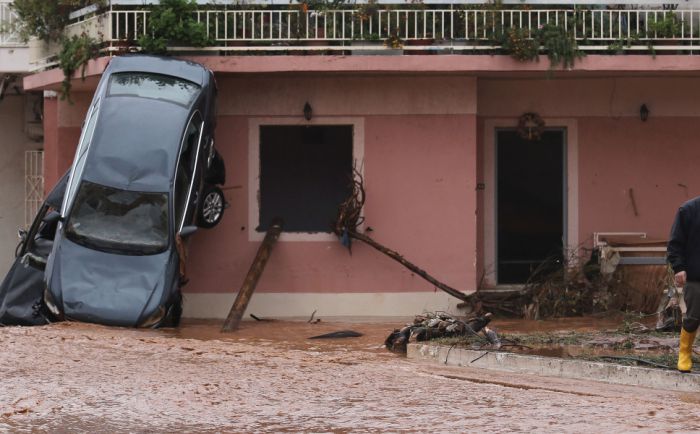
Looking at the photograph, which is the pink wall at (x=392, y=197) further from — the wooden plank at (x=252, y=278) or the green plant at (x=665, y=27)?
the green plant at (x=665, y=27)

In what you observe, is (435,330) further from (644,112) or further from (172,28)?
(644,112)

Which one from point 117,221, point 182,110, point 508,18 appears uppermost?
point 508,18

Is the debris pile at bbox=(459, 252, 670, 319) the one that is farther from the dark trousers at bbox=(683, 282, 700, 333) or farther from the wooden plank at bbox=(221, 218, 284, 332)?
the dark trousers at bbox=(683, 282, 700, 333)

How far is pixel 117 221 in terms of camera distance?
47.8 feet

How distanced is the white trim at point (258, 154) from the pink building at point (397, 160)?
0.04 ft

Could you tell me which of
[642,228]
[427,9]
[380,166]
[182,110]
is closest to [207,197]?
[182,110]

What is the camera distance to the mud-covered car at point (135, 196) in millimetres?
13867

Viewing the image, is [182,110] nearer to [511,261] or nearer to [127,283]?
[127,283]

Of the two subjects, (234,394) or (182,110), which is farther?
(182,110)

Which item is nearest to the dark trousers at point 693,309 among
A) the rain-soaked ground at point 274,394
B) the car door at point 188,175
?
the rain-soaked ground at point 274,394

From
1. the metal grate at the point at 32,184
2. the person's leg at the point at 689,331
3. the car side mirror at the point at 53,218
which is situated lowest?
the person's leg at the point at 689,331

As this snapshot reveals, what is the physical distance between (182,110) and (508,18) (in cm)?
448

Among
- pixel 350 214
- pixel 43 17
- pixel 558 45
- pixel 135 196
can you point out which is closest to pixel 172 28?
pixel 43 17

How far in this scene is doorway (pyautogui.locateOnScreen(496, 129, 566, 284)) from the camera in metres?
18.1
